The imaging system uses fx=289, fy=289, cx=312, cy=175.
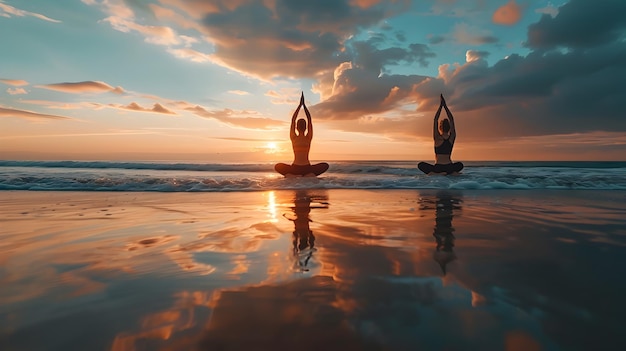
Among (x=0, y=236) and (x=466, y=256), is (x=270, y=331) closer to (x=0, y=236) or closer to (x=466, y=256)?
(x=466, y=256)

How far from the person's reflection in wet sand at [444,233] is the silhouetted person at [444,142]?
738 centimetres

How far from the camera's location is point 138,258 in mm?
2607

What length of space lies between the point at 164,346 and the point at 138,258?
1563mm

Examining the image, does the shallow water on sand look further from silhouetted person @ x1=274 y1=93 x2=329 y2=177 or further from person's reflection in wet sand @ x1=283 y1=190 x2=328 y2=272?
silhouetted person @ x1=274 y1=93 x2=329 y2=177

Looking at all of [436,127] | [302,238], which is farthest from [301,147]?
[302,238]

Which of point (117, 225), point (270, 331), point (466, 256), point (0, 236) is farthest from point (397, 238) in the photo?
point (0, 236)

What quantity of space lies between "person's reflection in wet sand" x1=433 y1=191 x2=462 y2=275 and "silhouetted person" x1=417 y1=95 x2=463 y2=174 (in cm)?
738

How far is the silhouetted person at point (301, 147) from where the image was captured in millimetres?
12039

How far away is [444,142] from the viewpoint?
12.6 meters

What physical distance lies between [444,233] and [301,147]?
900 cm

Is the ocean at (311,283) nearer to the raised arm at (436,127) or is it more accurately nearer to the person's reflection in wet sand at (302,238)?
the person's reflection in wet sand at (302,238)

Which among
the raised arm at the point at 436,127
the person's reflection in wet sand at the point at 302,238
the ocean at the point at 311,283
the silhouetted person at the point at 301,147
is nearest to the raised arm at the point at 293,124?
the silhouetted person at the point at 301,147

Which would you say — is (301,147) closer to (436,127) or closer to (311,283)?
(436,127)

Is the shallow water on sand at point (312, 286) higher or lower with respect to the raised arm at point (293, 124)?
lower
